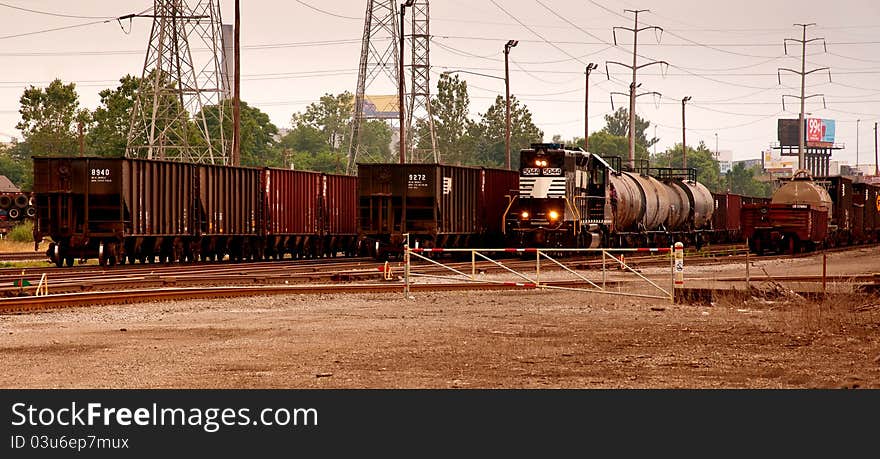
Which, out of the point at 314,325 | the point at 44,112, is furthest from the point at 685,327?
the point at 44,112

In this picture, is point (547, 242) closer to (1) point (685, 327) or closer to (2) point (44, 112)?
(1) point (685, 327)

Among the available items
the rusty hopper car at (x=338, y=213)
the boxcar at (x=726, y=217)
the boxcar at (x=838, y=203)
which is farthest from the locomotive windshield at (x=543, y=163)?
the boxcar at (x=726, y=217)

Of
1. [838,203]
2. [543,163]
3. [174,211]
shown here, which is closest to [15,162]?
[838,203]

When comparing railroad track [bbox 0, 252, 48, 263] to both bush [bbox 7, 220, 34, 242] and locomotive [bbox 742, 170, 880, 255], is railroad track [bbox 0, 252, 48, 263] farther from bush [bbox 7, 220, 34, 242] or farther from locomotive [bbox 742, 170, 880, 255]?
locomotive [bbox 742, 170, 880, 255]

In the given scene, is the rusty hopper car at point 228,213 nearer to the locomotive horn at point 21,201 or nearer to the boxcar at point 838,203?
the boxcar at point 838,203

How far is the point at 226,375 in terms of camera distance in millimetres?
13328

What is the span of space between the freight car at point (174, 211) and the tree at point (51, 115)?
53155 millimetres

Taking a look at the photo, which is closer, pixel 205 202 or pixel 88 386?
pixel 88 386

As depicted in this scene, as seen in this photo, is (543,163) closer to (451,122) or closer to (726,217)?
(726,217)

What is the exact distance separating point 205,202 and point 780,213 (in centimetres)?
2220

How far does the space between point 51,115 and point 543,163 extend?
2518 inches

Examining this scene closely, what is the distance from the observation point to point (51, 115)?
94375mm

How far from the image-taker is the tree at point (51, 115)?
306 ft

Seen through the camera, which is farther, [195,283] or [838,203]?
[838,203]
